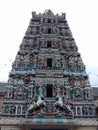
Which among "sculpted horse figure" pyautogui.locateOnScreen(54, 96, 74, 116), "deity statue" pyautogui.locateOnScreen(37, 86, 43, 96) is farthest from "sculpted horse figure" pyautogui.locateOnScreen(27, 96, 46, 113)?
"sculpted horse figure" pyautogui.locateOnScreen(54, 96, 74, 116)

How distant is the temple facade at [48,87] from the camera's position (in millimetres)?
27109

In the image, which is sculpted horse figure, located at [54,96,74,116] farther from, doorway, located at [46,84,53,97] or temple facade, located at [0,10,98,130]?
doorway, located at [46,84,53,97]

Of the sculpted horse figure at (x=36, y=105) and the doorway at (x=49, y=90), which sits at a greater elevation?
the doorway at (x=49, y=90)

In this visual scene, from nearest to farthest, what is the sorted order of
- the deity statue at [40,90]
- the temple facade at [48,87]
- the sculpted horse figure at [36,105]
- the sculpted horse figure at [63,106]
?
the temple facade at [48,87] < the sculpted horse figure at [36,105] < the sculpted horse figure at [63,106] < the deity statue at [40,90]

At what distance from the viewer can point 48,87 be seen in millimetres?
30062

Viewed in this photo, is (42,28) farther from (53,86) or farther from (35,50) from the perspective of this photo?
(53,86)

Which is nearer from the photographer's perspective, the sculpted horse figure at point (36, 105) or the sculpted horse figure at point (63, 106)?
the sculpted horse figure at point (36, 105)

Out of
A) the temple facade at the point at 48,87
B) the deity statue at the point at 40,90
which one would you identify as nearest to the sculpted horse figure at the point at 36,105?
Answer: the temple facade at the point at 48,87

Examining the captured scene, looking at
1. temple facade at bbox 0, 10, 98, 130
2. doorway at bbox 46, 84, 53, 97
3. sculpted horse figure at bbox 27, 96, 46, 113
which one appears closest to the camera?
temple facade at bbox 0, 10, 98, 130

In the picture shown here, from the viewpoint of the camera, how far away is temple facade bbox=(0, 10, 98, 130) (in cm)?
2711

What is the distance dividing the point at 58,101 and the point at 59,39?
368 inches

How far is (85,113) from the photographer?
92.4 ft

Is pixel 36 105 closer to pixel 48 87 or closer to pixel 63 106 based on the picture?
pixel 63 106

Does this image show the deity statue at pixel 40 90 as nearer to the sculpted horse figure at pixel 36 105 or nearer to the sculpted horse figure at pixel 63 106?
the sculpted horse figure at pixel 36 105
